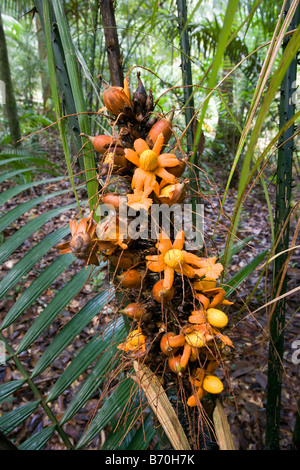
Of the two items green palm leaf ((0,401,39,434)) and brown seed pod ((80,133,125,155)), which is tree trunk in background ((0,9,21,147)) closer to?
green palm leaf ((0,401,39,434))

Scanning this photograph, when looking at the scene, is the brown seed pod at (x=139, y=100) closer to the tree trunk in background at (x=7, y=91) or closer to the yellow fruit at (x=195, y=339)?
the yellow fruit at (x=195, y=339)

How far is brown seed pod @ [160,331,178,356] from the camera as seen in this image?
1.47 feet

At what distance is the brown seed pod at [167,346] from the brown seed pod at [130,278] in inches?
3.6

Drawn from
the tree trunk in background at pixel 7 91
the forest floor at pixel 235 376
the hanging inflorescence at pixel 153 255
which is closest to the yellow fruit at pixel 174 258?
the hanging inflorescence at pixel 153 255

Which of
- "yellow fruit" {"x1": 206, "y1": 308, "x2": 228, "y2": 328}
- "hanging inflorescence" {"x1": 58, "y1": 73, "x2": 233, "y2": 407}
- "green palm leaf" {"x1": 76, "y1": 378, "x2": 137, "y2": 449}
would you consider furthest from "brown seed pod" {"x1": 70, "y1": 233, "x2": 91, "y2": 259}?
"green palm leaf" {"x1": 76, "y1": 378, "x2": 137, "y2": 449}

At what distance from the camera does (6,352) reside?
2.94 ft

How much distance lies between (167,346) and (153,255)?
14 centimetres

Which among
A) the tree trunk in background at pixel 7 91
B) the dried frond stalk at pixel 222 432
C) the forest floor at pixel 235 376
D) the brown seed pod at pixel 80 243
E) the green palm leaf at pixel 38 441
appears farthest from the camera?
the tree trunk in background at pixel 7 91

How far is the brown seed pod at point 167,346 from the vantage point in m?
0.45

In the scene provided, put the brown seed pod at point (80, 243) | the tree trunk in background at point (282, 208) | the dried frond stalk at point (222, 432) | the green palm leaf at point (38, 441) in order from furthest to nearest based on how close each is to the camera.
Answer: the green palm leaf at point (38, 441)
the tree trunk in background at point (282, 208)
the dried frond stalk at point (222, 432)
the brown seed pod at point (80, 243)

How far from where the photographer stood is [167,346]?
0.45m

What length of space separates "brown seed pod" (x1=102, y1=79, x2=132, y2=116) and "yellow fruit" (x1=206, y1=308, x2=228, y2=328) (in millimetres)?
340

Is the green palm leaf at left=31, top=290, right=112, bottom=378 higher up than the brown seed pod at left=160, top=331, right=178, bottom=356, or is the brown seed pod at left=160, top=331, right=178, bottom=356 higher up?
the brown seed pod at left=160, top=331, right=178, bottom=356
